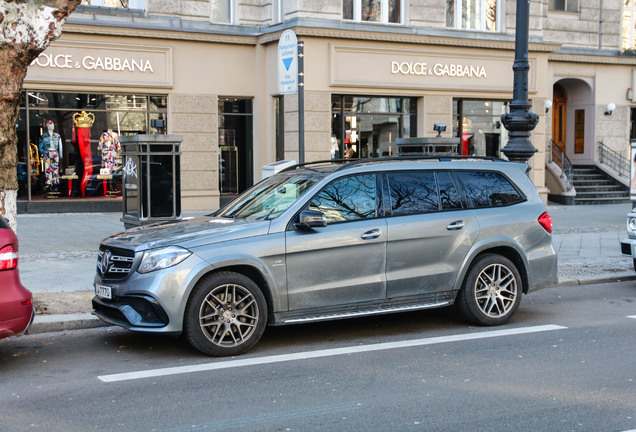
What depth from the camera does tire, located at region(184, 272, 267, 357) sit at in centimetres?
689

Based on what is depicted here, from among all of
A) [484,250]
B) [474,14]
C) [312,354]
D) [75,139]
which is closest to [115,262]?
[312,354]

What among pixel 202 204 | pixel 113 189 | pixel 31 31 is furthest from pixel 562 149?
pixel 31 31

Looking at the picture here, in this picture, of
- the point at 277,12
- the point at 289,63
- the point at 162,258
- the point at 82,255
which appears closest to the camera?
the point at 162,258

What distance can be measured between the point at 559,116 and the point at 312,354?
22.7 metres

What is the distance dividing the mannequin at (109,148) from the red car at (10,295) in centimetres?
1423

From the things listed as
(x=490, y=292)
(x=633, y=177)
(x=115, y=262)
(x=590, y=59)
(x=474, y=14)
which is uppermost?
(x=474, y=14)

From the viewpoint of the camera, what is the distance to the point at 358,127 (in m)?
21.7

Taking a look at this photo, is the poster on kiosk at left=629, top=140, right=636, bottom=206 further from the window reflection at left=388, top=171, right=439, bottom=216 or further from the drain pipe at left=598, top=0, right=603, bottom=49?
the drain pipe at left=598, top=0, right=603, bottom=49

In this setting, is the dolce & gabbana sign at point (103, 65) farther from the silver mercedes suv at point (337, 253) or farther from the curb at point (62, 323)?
the silver mercedes suv at point (337, 253)

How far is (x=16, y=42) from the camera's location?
26.1 ft

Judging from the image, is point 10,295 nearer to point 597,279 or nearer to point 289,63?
point 289,63

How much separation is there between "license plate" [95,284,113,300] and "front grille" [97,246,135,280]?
104 mm

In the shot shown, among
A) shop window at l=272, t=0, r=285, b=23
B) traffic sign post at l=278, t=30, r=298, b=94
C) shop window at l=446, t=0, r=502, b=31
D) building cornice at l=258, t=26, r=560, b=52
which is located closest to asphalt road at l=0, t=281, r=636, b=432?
traffic sign post at l=278, t=30, r=298, b=94

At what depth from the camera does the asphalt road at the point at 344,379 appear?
208 inches
